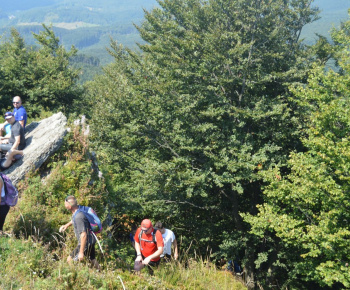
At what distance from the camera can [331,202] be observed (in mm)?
10625

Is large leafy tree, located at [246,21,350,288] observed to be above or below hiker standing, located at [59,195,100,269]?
below

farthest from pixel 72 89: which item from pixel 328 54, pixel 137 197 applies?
pixel 328 54

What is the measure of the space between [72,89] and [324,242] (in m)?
19.1

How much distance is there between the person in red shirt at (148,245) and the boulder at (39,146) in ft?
12.1

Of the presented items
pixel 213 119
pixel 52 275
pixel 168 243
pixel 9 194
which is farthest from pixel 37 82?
pixel 52 275

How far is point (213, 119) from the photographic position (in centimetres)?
1388

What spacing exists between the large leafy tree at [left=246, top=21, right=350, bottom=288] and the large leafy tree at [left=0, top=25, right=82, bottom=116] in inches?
598

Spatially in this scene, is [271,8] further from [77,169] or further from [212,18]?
[77,169]

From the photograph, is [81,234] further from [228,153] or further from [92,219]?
[228,153]

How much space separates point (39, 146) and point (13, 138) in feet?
2.28

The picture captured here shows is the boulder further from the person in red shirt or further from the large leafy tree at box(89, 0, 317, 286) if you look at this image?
the large leafy tree at box(89, 0, 317, 286)

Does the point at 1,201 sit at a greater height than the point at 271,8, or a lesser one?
lesser

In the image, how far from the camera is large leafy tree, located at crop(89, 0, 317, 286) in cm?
1279

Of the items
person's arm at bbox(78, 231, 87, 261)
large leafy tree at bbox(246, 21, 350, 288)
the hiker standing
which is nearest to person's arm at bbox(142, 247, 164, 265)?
the hiker standing
